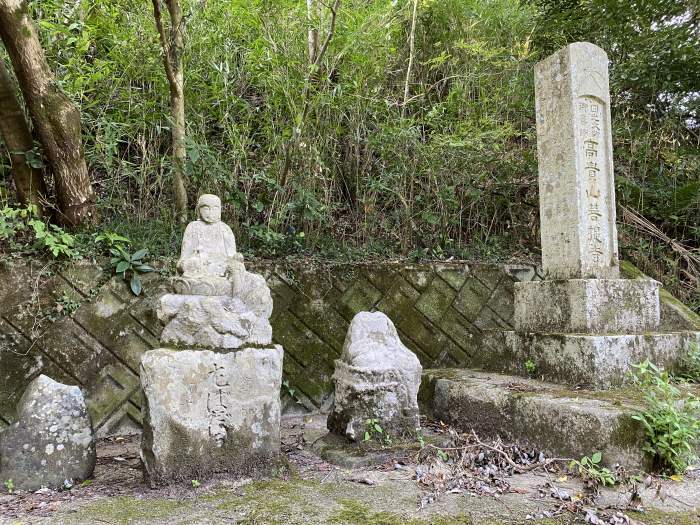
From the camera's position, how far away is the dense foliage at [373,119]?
500cm

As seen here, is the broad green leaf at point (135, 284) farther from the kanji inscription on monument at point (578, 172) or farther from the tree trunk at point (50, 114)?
the kanji inscription on monument at point (578, 172)

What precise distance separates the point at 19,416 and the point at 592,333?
3.62 meters

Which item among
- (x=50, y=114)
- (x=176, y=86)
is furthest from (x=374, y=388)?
(x=50, y=114)

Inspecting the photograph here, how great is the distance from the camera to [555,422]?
9.65ft

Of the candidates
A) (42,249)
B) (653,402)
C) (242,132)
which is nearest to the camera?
(653,402)

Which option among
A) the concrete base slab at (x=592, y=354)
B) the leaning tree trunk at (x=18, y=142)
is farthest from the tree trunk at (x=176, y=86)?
the concrete base slab at (x=592, y=354)

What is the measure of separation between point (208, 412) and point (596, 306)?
8.92 feet

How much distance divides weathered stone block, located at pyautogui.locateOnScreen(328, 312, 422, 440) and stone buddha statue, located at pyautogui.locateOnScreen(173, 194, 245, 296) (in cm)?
95

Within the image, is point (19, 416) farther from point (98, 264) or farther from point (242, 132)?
point (242, 132)

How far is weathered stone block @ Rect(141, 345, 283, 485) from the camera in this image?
2.65 m

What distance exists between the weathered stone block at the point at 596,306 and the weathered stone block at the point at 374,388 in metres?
1.19

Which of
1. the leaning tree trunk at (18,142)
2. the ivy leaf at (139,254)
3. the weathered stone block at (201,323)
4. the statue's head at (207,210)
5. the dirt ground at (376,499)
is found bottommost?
the dirt ground at (376,499)

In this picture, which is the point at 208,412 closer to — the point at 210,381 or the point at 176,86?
the point at 210,381

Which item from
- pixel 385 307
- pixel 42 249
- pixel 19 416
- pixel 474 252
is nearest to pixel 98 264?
pixel 42 249
